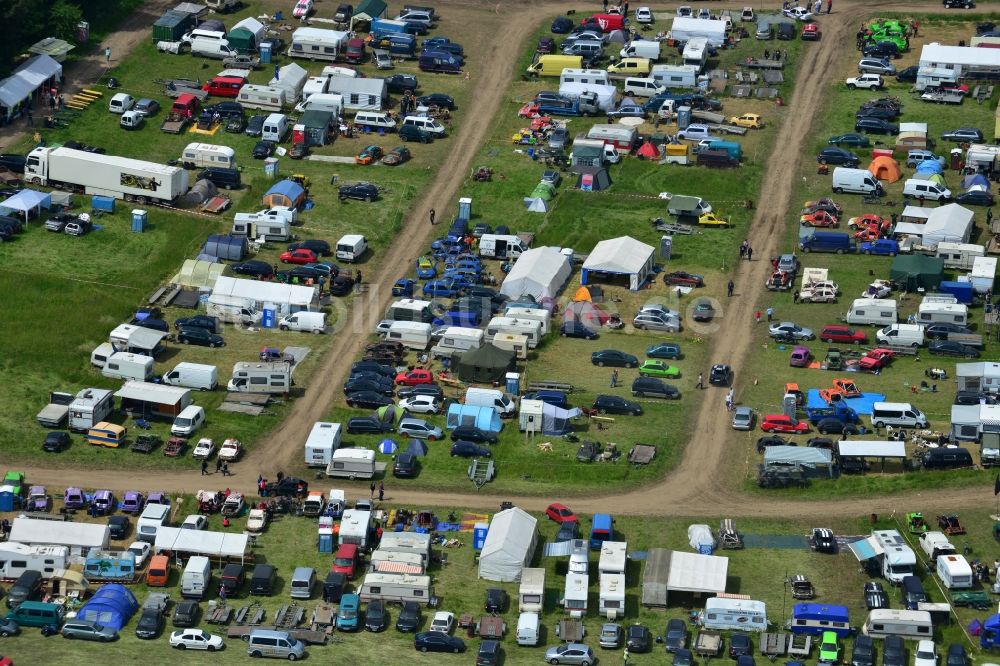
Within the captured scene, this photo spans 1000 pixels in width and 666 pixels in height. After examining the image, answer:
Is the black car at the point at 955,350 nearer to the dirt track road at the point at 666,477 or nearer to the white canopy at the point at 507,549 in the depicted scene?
the dirt track road at the point at 666,477

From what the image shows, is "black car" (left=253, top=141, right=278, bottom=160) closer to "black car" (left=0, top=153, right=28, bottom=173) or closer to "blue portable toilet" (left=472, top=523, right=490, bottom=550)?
"black car" (left=0, top=153, right=28, bottom=173)

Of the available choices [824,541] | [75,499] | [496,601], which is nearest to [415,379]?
[75,499]

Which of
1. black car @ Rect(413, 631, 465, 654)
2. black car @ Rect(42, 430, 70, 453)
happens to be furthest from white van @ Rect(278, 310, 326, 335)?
black car @ Rect(413, 631, 465, 654)

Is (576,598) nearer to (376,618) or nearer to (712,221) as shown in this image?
(376,618)

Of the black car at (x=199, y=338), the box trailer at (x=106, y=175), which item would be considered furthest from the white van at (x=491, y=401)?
the box trailer at (x=106, y=175)

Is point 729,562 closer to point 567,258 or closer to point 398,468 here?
point 398,468

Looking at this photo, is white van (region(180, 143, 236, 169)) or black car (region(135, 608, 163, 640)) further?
white van (region(180, 143, 236, 169))
